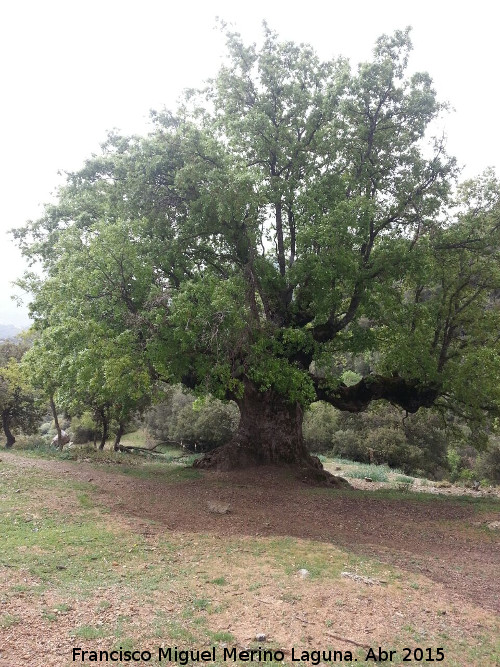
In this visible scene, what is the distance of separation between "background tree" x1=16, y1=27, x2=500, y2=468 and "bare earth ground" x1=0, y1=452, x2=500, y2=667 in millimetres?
2572

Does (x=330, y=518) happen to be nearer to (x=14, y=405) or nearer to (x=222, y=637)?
(x=222, y=637)

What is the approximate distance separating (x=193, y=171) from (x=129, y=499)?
295 inches

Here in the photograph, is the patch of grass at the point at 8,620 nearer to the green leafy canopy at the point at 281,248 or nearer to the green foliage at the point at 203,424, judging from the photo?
the green leafy canopy at the point at 281,248

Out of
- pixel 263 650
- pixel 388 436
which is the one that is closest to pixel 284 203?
pixel 263 650

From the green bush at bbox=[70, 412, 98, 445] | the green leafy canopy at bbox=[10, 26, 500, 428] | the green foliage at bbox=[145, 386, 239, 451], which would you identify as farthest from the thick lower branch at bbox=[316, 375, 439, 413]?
the green bush at bbox=[70, 412, 98, 445]

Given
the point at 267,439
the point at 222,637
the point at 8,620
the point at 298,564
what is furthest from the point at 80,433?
the point at 222,637

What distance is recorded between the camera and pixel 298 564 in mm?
6766

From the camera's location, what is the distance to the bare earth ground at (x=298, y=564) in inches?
187

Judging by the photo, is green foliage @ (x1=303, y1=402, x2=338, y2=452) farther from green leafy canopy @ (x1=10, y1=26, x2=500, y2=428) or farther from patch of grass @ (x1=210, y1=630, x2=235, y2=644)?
patch of grass @ (x1=210, y1=630, x2=235, y2=644)

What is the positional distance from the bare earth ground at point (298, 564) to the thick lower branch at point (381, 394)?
2.80 metres

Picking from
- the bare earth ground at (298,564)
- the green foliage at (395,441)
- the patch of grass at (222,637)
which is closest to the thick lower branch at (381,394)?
the bare earth ground at (298,564)

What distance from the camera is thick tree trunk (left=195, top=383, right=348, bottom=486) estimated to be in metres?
13.2

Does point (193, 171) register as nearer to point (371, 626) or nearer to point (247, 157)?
point (247, 157)

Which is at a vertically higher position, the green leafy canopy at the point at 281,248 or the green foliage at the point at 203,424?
the green leafy canopy at the point at 281,248
